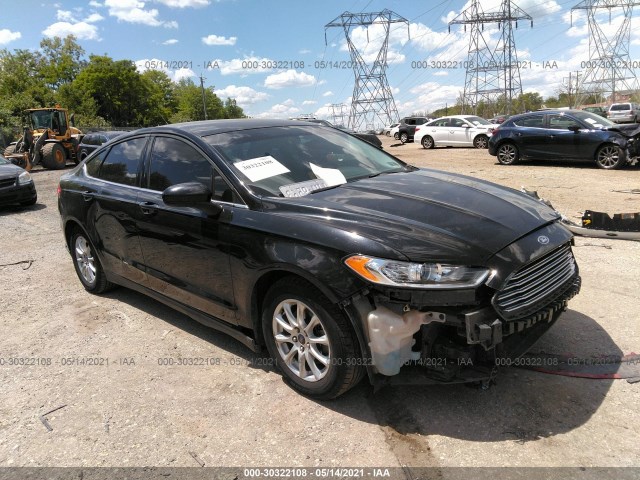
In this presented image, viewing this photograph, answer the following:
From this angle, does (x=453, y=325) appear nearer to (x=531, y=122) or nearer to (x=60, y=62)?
(x=531, y=122)

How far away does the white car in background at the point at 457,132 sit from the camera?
2153cm

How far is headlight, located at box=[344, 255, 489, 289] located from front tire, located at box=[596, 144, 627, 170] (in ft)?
38.7

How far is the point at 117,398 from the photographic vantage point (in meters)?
3.28

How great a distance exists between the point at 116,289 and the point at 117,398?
2.26 metres

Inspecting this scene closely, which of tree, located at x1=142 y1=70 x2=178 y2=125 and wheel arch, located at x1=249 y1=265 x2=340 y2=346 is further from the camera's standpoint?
tree, located at x1=142 y1=70 x2=178 y2=125

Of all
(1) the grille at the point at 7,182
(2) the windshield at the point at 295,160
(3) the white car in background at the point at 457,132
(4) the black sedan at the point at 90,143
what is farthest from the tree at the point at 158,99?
(2) the windshield at the point at 295,160

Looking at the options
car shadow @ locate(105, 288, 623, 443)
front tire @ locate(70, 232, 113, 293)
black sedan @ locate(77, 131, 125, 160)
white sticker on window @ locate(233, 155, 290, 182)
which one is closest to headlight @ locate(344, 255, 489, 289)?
car shadow @ locate(105, 288, 623, 443)

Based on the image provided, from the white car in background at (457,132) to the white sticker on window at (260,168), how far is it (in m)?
19.6

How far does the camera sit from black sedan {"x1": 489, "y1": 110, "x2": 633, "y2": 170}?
12219 mm

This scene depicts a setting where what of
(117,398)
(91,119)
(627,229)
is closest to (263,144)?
(117,398)

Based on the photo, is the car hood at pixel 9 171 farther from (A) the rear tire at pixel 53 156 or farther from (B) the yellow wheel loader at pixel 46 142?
(A) the rear tire at pixel 53 156

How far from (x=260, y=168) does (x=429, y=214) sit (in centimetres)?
126

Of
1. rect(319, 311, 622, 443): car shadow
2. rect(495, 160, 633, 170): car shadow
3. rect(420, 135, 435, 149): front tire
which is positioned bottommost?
rect(319, 311, 622, 443): car shadow

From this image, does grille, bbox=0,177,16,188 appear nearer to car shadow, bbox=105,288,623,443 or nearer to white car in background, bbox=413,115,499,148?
car shadow, bbox=105,288,623,443
